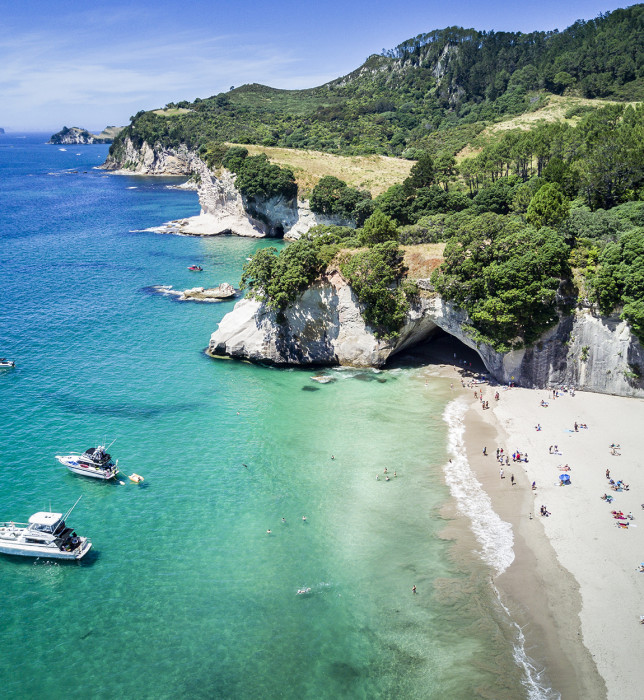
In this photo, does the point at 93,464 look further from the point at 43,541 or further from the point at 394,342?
the point at 394,342

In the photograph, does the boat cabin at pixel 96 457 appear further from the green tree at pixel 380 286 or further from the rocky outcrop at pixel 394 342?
the green tree at pixel 380 286

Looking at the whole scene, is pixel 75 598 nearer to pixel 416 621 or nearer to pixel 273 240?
pixel 416 621

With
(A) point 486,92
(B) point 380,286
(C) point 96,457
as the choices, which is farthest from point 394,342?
(A) point 486,92

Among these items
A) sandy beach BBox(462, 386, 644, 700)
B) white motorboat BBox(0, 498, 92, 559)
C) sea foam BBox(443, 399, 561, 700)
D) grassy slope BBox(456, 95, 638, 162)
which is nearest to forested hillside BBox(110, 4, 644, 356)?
grassy slope BBox(456, 95, 638, 162)

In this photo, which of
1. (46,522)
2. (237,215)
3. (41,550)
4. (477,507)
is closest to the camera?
(41,550)

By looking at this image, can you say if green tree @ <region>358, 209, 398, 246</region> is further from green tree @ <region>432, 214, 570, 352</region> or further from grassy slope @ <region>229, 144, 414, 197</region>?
grassy slope @ <region>229, 144, 414, 197</region>
